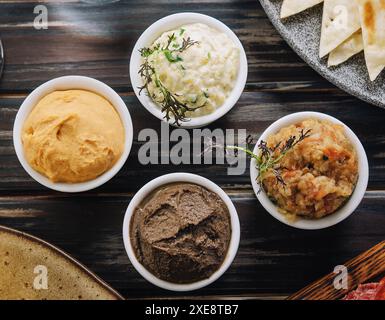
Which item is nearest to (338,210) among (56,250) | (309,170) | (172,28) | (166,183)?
(309,170)

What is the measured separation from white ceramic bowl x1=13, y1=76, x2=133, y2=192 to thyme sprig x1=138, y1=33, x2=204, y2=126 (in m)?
0.11

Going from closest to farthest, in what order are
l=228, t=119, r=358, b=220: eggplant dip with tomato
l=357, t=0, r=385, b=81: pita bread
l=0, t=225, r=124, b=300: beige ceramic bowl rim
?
l=228, t=119, r=358, b=220: eggplant dip with tomato < l=357, t=0, r=385, b=81: pita bread < l=0, t=225, r=124, b=300: beige ceramic bowl rim

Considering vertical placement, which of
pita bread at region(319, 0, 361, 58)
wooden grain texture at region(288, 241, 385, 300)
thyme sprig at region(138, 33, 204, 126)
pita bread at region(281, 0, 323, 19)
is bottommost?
wooden grain texture at region(288, 241, 385, 300)

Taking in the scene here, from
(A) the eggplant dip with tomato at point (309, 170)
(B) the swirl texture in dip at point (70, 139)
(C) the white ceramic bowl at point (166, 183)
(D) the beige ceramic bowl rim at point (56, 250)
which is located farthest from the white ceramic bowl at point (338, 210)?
(D) the beige ceramic bowl rim at point (56, 250)

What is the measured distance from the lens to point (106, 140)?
2.07 meters

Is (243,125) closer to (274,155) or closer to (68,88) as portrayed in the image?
(274,155)

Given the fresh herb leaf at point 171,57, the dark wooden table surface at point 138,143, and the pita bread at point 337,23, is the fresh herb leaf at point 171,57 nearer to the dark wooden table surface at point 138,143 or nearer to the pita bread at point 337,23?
the dark wooden table surface at point 138,143

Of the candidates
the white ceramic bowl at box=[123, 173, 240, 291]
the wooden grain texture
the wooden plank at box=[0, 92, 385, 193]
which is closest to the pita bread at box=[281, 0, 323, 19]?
the wooden plank at box=[0, 92, 385, 193]

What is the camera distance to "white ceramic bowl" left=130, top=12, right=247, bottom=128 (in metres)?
2.08

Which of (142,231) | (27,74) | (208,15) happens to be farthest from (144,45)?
(142,231)

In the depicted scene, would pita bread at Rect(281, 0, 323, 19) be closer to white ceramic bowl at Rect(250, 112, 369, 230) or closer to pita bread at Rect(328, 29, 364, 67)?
pita bread at Rect(328, 29, 364, 67)

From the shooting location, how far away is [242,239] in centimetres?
222

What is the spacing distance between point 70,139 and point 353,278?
113cm

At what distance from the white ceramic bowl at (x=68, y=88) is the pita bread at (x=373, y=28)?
34.1 inches
